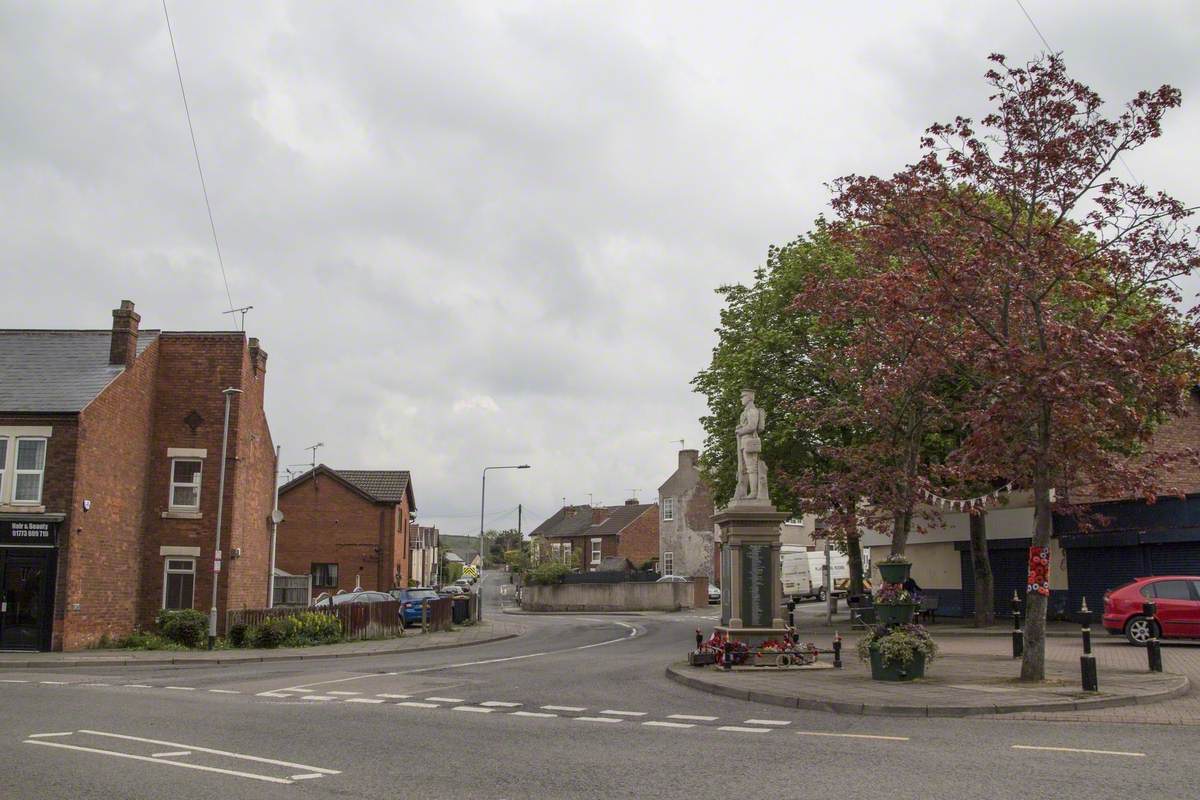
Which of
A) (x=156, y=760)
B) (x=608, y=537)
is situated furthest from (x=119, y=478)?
(x=608, y=537)

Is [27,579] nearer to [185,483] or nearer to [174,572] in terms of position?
[174,572]

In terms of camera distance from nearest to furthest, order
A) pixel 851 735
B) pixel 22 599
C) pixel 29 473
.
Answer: pixel 851 735 < pixel 22 599 < pixel 29 473

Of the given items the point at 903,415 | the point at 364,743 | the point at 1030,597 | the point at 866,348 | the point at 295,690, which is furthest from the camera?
the point at 903,415

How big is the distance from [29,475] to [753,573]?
20.1 metres

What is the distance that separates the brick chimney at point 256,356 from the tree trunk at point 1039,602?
87.5 ft

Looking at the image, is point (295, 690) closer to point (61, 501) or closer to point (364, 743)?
point (364, 743)

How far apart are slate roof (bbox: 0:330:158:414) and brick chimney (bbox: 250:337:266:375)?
351 centimetres

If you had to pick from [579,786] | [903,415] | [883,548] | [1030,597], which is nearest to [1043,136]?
[1030,597]

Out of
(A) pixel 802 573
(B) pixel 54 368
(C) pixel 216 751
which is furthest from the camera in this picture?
(A) pixel 802 573

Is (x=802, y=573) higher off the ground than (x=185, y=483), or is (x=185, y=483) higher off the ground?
(x=185, y=483)

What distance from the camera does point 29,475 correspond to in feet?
89.0

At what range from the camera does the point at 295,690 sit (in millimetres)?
16938

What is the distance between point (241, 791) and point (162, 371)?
26415mm

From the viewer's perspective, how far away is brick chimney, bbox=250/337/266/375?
34688 mm
